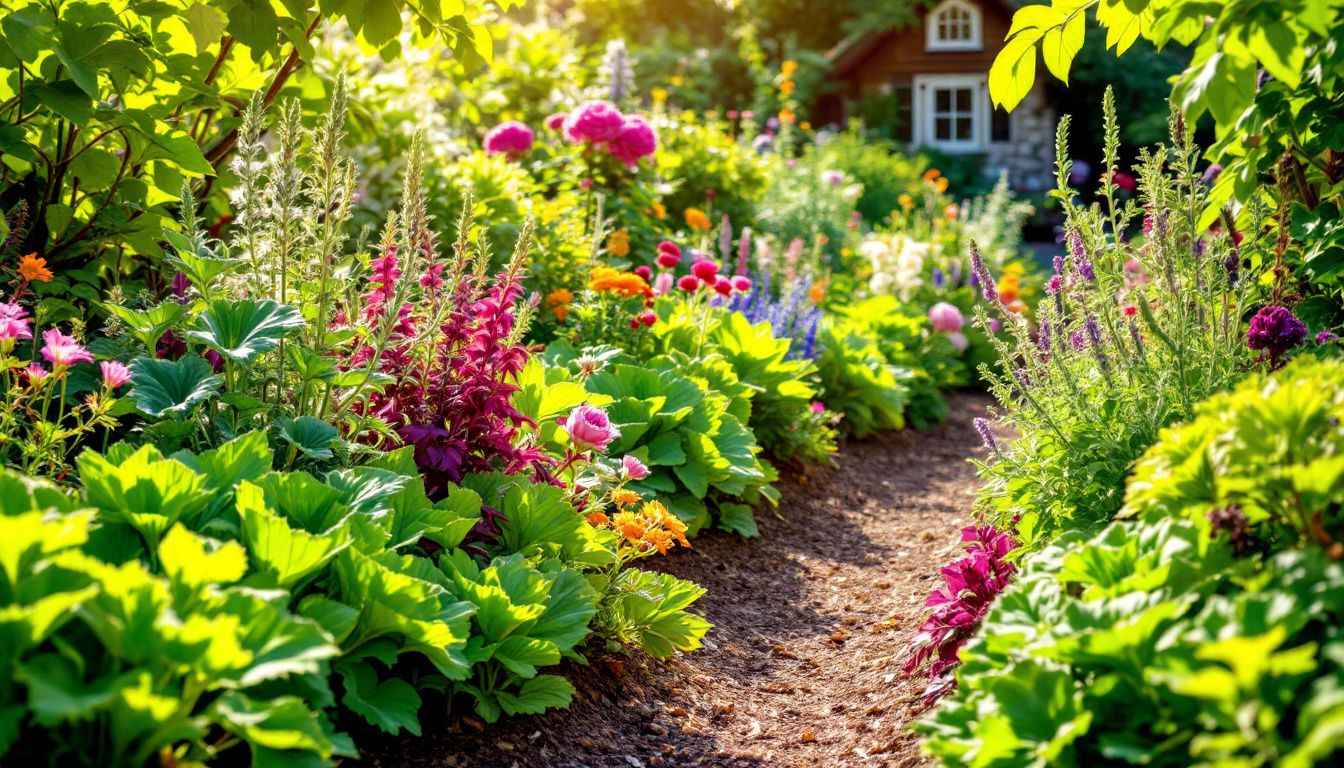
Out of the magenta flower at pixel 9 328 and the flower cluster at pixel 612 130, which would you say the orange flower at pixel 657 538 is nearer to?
the magenta flower at pixel 9 328

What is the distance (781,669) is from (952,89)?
1721cm

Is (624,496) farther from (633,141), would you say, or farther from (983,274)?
(633,141)

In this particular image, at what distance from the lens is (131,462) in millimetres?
2115

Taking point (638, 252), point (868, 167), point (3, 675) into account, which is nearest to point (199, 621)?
point (3, 675)

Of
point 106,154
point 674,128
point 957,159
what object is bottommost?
point 106,154

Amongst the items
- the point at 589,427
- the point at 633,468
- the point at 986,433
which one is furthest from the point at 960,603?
the point at 589,427

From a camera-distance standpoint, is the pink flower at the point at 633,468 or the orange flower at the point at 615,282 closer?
the pink flower at the point at 633,468

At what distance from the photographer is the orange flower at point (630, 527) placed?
2873 millimetres

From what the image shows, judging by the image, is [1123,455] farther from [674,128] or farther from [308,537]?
[674,128]

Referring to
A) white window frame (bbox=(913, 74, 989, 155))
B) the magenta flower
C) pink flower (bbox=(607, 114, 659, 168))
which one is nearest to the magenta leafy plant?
the magenta flower

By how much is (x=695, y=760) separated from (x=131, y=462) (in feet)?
4.89

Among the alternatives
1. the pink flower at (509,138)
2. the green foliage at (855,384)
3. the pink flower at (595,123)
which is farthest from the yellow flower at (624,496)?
the pink flower at (509,138)

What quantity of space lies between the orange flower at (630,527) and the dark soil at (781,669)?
39cm

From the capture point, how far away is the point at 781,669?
11.0ft
